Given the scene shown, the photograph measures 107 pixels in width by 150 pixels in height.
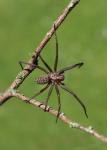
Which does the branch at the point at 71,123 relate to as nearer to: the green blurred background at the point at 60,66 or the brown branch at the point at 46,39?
Answer: the brown branch at the point at 46,39

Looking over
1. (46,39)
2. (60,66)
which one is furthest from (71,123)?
(60,66)

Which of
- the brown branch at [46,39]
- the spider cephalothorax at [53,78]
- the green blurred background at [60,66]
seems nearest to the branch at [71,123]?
the brown branch at [46,39]

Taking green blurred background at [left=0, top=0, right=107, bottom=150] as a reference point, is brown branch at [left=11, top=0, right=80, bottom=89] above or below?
below

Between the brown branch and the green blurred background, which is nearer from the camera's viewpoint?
the brown branch

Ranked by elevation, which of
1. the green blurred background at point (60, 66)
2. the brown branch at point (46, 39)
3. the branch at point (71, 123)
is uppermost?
A: the green blurred background at point (60, 66)

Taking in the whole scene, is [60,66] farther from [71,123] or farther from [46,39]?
[71,123]

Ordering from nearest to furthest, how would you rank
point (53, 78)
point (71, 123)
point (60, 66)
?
1. point (71, 123)
2. point (53, 78)
3. point (60, 66)

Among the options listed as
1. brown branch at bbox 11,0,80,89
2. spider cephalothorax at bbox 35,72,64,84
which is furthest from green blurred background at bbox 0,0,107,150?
brown branch at bbox 11,0,80,89

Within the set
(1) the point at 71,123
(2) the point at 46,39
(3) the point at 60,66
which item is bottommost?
(1) the point at 71,123

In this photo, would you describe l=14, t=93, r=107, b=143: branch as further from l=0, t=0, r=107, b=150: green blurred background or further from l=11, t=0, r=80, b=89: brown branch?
l=0, t=0, r=107, b=150: green blurred background

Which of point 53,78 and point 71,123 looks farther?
point 53,78
